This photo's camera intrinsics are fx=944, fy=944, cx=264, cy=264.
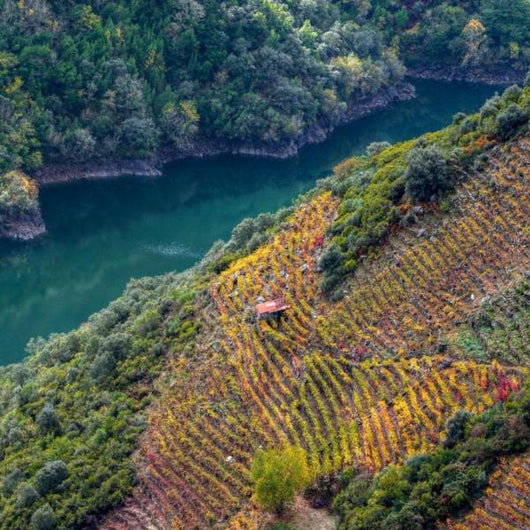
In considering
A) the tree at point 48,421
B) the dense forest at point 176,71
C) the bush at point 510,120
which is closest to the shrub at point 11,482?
the tree at point 48,421


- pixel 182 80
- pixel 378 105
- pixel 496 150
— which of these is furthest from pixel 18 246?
pixel 378 105

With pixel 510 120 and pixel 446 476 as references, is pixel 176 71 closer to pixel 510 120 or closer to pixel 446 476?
pixel 510 120

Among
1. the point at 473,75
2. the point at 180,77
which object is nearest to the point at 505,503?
the point at 180,77

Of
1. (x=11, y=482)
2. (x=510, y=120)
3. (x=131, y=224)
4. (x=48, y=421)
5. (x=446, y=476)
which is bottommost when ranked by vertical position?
(x=446, y=476)

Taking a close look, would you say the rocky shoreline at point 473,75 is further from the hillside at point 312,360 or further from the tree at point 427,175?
the tree at point 427,175

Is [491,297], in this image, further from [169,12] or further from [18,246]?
[169,12]
